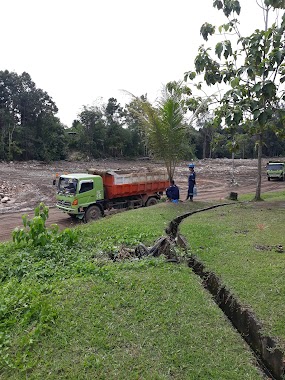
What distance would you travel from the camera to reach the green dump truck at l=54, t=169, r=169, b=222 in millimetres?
11734

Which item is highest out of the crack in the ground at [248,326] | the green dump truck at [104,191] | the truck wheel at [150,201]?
the green dump truck at [104,191]

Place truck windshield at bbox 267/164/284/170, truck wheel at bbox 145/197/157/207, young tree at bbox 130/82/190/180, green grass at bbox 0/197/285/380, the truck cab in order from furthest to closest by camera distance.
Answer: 1. truck windshield at bbox 267/164/284/170
2. truck wheel at bbox 145/197/157/207
3. young tree at bbox 130/82/190/180
4. the truck cab
5. green grass at bbox 0/197/285/380

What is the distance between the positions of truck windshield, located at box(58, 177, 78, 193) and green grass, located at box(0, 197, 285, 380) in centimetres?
438

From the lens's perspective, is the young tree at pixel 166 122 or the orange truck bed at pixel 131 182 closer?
the orange truck bed at pixel 131 182

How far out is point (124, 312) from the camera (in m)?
4.50

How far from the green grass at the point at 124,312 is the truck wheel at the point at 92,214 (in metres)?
4.53

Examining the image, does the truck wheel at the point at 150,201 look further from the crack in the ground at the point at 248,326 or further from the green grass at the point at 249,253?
the crack in the ground at the point at 248,326

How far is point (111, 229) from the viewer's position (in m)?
9.00

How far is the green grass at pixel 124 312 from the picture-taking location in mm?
3537

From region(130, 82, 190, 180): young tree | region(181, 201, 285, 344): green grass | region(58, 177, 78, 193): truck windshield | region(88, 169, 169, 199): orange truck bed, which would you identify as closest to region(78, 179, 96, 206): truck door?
region(58, 177, 78, 193): truck windshield

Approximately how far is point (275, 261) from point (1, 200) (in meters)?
15.5

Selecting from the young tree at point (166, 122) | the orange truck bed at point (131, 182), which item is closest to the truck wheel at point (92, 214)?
the orange truck bed at point (131, 182)

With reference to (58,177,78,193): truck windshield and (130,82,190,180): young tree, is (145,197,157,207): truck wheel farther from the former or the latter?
(58,177,78,193): truck windshield

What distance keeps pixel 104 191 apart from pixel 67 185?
163cm
